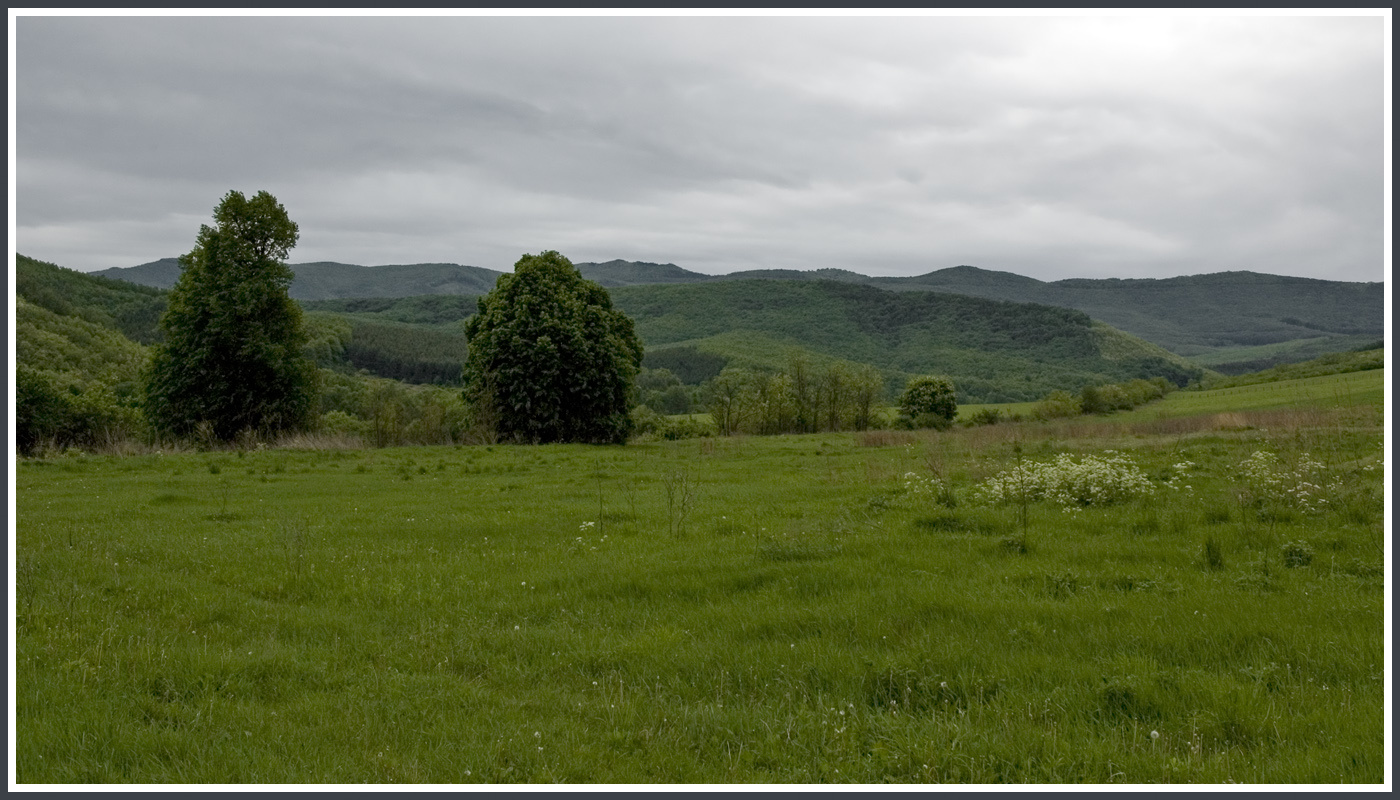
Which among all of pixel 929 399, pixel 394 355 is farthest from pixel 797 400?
pixel 394 355

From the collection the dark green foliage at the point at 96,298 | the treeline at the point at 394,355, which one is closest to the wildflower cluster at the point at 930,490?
the treeline at the point at 394,355

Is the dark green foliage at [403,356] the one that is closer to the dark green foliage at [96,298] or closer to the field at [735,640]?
the dark green foliage at [96,298]

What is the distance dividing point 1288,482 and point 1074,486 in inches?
150

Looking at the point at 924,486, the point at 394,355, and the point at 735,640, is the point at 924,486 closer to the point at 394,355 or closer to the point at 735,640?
the point at 735,640

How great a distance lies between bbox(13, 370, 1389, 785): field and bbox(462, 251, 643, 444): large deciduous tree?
75.4ft

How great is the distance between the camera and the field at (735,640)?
5.71 metres

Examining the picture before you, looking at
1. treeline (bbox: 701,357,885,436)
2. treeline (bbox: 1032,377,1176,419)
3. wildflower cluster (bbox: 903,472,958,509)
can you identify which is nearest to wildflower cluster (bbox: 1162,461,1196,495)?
wildflower cluster (bbox: 903,472,958,509)

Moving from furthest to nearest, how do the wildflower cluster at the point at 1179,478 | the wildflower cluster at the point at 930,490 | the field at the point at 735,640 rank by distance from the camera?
the wildflower cluster at the point at 1179,478, the wildflower cluster at the point at 930,490, the field at the point at 735,640

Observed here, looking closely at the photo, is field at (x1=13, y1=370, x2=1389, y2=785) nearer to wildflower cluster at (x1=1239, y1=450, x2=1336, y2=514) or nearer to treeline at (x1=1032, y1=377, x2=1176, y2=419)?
wildflower cluster at (x1=1239, y1=450, x2=1336, y2=514)

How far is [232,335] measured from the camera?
119ft

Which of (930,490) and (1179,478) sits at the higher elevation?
(1179,478)

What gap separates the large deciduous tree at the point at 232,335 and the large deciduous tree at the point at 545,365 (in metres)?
8.12

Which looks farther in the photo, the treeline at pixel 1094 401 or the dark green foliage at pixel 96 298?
the dark green foliage at pixel 96 298

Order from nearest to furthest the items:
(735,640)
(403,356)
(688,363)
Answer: (735,640), (403,356), (688,363)
